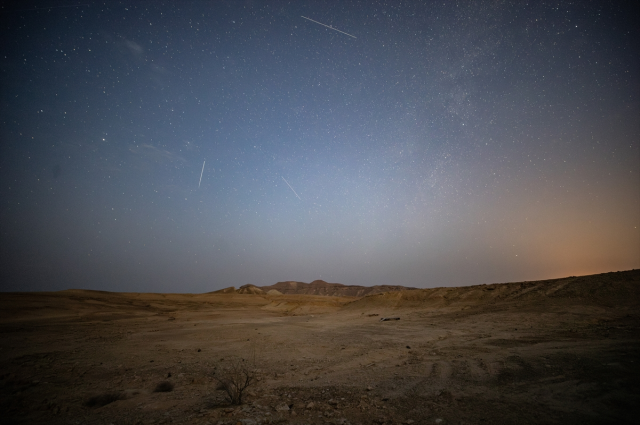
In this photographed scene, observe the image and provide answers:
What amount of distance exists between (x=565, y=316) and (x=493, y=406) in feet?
40.6

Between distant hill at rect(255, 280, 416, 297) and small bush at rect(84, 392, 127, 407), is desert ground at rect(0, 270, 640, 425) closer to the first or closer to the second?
small bush at rect(84, 392, 127, 407)

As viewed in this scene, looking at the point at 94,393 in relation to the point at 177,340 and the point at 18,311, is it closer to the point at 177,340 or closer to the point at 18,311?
the point at 177,340

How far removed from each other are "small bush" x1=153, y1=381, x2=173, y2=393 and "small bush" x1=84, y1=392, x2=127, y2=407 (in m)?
0.54

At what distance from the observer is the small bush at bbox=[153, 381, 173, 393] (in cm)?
516

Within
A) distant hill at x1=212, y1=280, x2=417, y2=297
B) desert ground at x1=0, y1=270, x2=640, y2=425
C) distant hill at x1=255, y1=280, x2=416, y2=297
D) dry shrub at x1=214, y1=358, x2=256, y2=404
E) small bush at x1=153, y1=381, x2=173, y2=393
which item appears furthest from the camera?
distant hill at x1=255, y1=280, x2=416, y2=297

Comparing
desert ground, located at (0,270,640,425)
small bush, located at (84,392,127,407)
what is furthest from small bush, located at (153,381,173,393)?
small bush, located at (84,392,127,407)

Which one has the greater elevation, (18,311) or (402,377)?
(402,377)

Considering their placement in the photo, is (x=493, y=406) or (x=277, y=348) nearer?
(x=493, y=406)

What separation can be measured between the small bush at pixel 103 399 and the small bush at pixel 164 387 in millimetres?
542

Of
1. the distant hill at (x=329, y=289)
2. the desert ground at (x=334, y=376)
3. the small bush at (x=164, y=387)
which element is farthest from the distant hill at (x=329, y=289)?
the small bush at (x=164, y=387)

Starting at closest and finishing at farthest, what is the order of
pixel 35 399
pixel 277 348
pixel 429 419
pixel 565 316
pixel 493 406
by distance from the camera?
pixel 429 419
pixel 493 406
pixel 35 399
pixel 277 348
pixel 565 316

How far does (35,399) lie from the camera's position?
473 centimetres

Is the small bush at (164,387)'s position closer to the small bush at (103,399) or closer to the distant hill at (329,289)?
the small bush at (103,399)

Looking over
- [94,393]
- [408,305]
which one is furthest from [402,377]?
[408,305]
